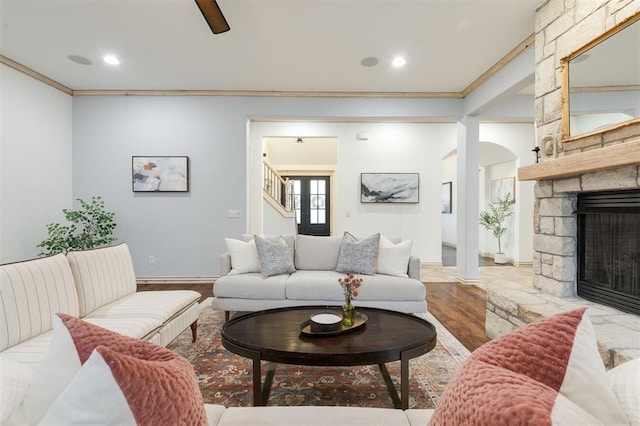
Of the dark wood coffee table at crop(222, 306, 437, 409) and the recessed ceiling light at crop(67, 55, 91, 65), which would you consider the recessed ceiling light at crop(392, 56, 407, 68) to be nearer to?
the dark wood coffee table at crop(222, 306, 437, 409)

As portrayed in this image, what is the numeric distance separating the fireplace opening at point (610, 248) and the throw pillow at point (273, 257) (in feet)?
8.48

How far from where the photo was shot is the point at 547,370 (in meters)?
0.67

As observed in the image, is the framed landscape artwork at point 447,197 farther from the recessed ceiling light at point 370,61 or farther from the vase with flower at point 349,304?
the vase with flower at point 349,304

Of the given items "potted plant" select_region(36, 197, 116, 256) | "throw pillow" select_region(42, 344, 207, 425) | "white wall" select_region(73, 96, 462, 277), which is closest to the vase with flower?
"throw pillow" select_region(42, 344, 207, 425)

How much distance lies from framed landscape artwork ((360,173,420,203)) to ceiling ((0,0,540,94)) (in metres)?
2.07

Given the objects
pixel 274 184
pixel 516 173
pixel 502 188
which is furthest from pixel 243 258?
pixel 502 188

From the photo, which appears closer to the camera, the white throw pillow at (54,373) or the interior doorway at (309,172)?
the white throw pillow at (54,373)

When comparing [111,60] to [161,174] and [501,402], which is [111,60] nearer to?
[161,174]

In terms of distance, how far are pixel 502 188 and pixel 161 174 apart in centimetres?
677

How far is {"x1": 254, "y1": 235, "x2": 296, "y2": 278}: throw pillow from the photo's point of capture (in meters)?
3.29

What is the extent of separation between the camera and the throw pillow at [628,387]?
64 cm

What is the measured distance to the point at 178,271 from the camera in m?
4.93

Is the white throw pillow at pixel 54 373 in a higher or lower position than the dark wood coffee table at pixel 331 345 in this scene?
higher

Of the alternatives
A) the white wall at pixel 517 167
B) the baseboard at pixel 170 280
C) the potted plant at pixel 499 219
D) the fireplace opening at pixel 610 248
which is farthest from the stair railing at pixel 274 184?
the fireplace opening at pixel 610 248
